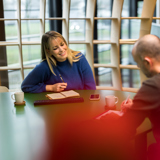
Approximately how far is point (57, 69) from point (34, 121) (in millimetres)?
1006

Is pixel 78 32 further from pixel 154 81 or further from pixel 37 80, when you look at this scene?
pixel 154 81

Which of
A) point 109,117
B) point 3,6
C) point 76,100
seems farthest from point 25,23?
point 109,117

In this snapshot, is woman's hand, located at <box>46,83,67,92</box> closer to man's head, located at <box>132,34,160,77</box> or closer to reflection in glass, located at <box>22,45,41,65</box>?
man's head, located at <box>132,34,160,77</box>

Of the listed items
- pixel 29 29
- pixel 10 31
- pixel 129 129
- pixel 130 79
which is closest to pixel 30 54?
pixel 29 29

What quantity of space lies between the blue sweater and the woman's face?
12 cm

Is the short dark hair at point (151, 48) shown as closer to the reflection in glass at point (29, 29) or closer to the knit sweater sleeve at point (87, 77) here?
the knit sweater sleeve at point (87, 77)

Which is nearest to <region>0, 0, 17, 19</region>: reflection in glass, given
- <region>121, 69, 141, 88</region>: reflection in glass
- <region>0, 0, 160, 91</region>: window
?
<region>0, 0, 160, 91</region>: window

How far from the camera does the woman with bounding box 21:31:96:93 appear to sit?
2662 mm

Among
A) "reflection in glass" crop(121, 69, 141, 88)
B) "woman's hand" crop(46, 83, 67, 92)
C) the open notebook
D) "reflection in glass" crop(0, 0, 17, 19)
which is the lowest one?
"reflection in glass" crop(121, 69, 141, 88)

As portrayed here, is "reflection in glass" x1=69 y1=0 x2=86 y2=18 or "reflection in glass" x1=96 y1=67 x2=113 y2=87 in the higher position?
"reflection in glass" x1=69 y1=0 x2=86 y2=18

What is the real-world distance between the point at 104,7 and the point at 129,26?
42.3 inches

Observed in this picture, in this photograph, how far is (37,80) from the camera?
2.67 meters

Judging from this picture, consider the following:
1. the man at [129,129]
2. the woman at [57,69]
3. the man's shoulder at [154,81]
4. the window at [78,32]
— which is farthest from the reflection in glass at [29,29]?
the man's shoulder at [154,81]

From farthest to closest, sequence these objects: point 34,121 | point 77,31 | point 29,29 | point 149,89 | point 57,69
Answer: point 77,31 < point 29,29 < point 57,69 < point 34,121 < point 149,89
